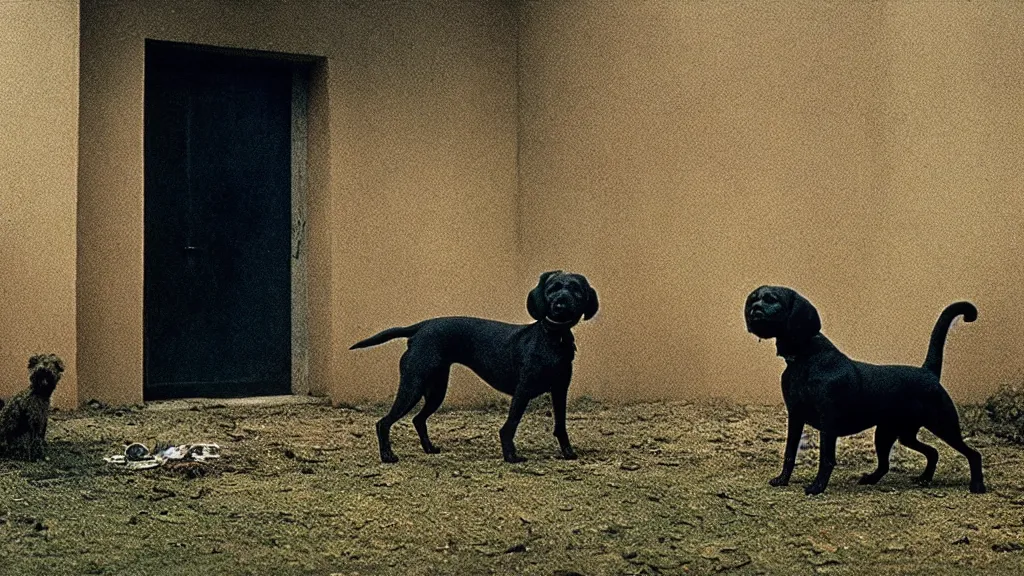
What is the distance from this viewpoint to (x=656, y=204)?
705 cm

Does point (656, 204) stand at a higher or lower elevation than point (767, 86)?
lower

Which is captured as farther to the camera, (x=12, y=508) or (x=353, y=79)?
(x=353, y=79)

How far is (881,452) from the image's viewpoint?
4535 millimetres

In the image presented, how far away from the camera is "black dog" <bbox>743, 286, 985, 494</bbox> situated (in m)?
4.26

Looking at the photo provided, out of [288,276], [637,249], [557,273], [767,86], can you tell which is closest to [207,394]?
[288,276]

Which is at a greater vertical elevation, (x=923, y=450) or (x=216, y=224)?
(x=216, y=224)

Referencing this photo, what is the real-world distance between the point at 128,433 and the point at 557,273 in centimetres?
257

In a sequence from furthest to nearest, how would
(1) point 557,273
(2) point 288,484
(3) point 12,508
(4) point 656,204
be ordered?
(4) point 656,204, (1) point 557,273, (2) point 288,484, (3) point 12,508

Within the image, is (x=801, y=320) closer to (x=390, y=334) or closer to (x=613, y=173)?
(x=390, y=334)

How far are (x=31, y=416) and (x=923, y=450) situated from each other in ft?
12.5

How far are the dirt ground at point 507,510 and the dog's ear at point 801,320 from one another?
62 centimetres

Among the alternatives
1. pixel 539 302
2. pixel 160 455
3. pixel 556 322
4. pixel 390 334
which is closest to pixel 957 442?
pixel 556 322

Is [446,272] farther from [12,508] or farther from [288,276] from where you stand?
[12,508]

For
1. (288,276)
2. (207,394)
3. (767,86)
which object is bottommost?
(207,394)
